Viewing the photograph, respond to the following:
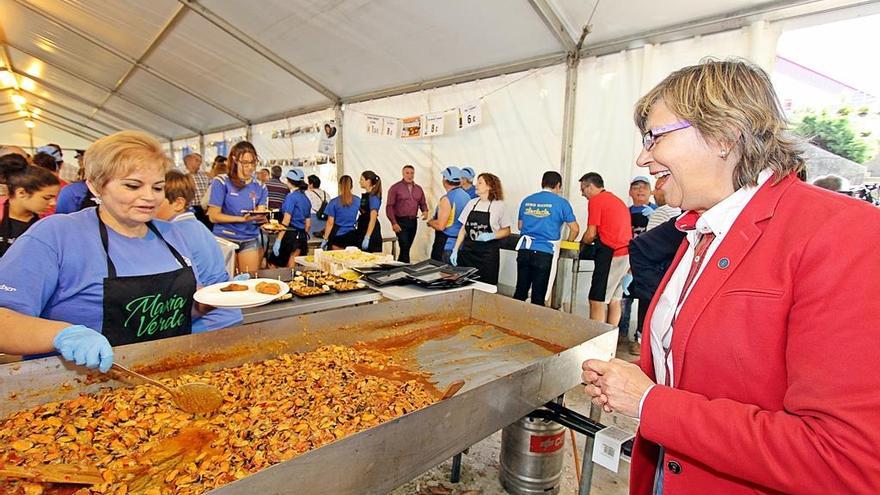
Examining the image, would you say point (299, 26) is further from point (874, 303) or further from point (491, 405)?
point (874, 303)

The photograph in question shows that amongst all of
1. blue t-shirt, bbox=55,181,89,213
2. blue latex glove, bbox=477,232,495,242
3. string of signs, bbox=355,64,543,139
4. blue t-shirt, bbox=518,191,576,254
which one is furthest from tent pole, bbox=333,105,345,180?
blue t-shirt, bbox=55,181,89,213

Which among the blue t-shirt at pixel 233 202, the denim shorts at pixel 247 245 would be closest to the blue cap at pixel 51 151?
the blue t-shirt at pixel 233 202

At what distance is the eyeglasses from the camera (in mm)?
964

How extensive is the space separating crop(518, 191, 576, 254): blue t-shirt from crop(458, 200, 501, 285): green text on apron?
0.44 metres

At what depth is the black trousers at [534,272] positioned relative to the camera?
15.5 ft

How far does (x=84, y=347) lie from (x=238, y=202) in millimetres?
2965

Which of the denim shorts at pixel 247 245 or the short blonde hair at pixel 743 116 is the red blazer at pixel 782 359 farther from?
the denim shorts at pixel 247 245

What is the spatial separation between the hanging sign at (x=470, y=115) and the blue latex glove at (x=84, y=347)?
5.11 m

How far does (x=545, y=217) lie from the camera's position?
4.55 meters

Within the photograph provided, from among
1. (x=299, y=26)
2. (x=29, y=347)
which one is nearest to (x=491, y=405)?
(x=29, y=347)

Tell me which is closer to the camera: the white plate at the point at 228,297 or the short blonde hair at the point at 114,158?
the short blonde hair at the point at 114,158

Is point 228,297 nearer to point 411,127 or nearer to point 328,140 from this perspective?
point 411,127

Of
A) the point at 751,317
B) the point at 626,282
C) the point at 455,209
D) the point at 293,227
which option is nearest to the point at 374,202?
the point at 293,227

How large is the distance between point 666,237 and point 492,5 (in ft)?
10.6
